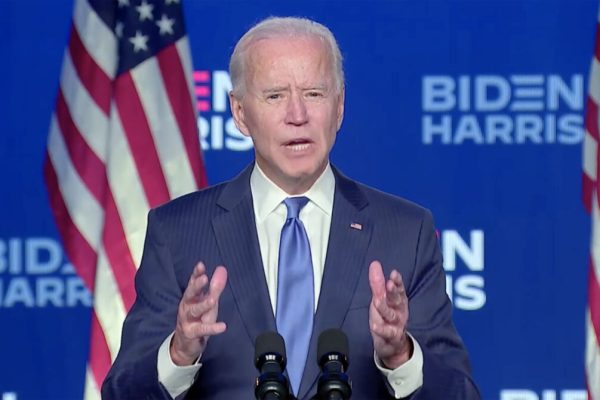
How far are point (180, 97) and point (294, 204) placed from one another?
6.27ft

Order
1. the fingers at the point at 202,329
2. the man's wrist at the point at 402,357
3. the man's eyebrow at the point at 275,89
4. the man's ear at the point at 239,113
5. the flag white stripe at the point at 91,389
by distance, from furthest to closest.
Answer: the flag white stripe at the point at 91,389, the man's ear at the point at 239,113, the man's eyebrow at the point at 275,89, the man's wrist at the point at 402,357, the fingers at the point at 202,329

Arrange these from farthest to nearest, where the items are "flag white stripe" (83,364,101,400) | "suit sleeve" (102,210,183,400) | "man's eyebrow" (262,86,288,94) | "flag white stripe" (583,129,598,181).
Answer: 1. "flag white stripe" (583,129,598,181)
2. "flag white stripe" (83,364,101,400)
3. "man's eyebrow" (262,86,288,94)
4. "suit sleeve" (102,210,183,400)

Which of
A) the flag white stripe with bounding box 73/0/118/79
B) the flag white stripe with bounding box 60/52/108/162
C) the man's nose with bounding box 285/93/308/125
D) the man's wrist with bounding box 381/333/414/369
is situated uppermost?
the flag white stripe with bounding box 73/0/118/79

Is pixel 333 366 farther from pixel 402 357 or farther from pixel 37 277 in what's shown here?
pixel 37 277

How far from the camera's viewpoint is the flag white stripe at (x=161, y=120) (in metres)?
4.25

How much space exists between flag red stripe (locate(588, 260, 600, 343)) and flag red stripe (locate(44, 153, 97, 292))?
162 centimetres

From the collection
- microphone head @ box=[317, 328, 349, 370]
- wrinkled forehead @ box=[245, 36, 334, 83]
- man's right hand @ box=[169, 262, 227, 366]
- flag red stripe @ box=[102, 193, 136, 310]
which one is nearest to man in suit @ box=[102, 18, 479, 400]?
wrinkled forehead @ box=[245, 36, 334, 83]

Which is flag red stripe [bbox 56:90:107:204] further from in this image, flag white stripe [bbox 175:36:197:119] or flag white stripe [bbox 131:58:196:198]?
flag white stripe [bbox 175:36:197:119]

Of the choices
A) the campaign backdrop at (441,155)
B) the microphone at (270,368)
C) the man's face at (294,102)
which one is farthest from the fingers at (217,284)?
the campaign backdrop at (441,155)

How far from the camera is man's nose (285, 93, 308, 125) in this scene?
7.63ft

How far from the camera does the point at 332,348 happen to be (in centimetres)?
195

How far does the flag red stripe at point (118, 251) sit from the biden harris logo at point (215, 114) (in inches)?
15.7

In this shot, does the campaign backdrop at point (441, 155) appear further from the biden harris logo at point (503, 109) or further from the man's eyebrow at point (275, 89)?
the man's eyebrow at point (275, 89)

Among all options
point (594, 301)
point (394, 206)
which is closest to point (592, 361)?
point (594, 301)
